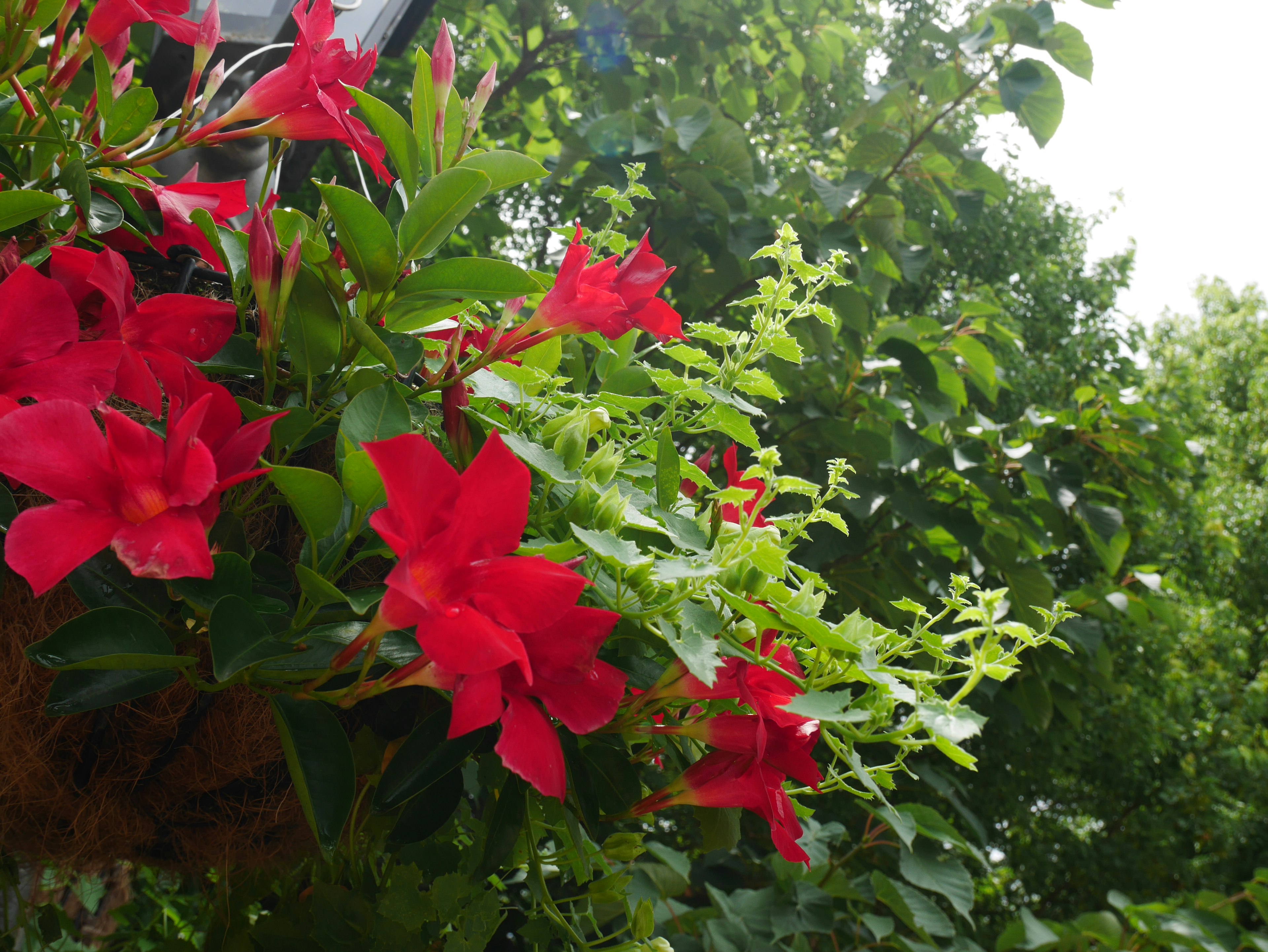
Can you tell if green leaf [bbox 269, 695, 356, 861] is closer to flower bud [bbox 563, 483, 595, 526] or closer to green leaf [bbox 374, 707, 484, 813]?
green leaf [bbox 374, 707, 484, 813]

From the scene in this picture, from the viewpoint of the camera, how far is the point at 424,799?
387 millimetres

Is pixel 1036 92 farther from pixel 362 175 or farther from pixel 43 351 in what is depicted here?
pixel 43 351

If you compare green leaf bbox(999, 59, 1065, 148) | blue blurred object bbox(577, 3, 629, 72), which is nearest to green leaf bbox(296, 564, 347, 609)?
green leaf bbox(999, 59, 1065, 148)

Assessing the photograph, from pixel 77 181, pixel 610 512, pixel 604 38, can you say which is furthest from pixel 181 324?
pixel 604 38

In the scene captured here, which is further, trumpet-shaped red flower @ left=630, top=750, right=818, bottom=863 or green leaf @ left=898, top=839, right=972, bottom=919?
green leaf @ left=898, top=839, right=972, bottom=919

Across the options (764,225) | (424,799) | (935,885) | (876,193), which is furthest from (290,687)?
(876,193)

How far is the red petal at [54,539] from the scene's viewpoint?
243 millimetres

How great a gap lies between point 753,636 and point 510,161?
270mm

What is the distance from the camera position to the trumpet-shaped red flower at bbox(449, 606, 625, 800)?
0.27 meters

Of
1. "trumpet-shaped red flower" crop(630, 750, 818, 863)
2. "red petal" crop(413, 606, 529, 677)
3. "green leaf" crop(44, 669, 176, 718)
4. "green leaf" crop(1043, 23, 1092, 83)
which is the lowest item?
"green leaf" crop(44, 669, 176, 718)

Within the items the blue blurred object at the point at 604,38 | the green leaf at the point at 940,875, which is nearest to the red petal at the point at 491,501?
the green leaf at the point at 940,875

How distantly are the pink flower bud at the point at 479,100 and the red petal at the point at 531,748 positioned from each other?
31cm

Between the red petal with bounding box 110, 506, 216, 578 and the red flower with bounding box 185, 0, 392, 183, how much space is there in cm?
24

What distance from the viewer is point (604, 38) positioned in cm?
224
